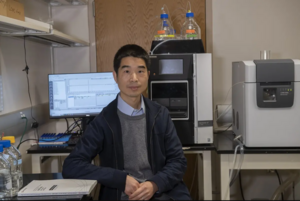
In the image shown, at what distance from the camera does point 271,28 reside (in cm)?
254

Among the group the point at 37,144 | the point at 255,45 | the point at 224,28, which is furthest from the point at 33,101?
the point at 255,45

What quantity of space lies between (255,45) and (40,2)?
1647mm

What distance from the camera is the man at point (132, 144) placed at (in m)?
1.43

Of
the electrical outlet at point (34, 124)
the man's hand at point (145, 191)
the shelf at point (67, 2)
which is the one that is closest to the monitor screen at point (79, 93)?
the electrical outlet at point (34, 124)

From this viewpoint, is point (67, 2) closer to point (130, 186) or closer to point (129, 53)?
point (129, 53)

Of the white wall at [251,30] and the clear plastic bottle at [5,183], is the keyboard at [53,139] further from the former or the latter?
the white wall at [251,30]

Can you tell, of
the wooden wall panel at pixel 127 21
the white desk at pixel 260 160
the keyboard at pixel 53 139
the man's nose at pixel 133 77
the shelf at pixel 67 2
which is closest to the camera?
the man's nose at pixel 133 77

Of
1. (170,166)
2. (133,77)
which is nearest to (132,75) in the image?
(133,77)

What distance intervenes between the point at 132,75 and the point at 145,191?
511 mm

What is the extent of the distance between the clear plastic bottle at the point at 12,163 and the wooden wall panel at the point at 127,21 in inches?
56.2

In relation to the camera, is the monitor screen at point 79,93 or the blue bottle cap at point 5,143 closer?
the blue bottle cap at point 5,143

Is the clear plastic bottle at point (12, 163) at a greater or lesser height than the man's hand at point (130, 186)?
greater

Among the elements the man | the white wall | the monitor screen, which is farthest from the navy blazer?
the white wall

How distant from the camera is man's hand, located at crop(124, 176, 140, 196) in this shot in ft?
4.55
